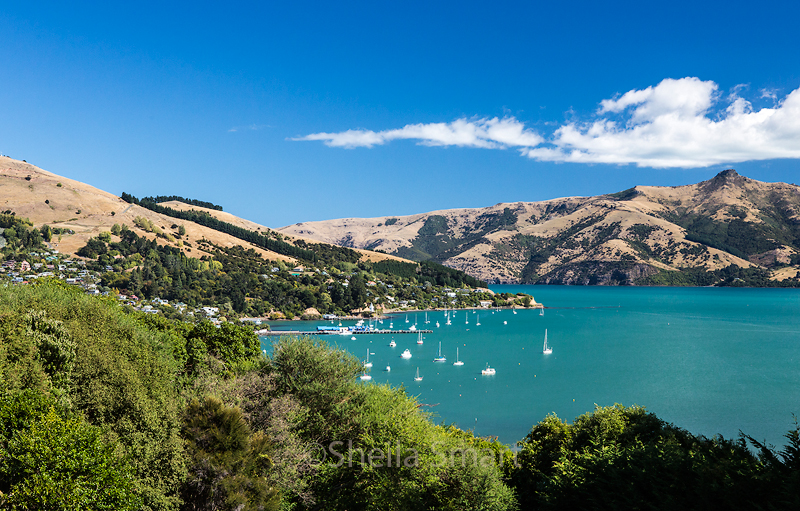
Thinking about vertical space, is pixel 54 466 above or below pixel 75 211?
below

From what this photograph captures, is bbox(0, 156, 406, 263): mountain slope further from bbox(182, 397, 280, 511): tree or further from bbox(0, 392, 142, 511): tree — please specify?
bbox(0, 392, 142, 511): tree

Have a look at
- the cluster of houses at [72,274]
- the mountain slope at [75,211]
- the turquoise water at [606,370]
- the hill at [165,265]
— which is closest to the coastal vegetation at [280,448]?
the turquoise water at [606,370]

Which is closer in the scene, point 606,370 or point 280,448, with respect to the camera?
point 280,448

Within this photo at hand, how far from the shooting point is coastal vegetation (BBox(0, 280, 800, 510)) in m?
14.2

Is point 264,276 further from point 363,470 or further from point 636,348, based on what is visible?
point 363,470

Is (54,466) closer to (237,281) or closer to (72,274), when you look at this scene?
(72,274)

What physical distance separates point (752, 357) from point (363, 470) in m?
96.6

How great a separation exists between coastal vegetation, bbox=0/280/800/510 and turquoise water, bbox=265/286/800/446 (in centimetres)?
2243

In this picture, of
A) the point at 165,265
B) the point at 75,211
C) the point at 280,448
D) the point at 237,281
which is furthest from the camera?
the point at 75,211

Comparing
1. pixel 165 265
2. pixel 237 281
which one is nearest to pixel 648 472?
pixel 237 281

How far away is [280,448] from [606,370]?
2909 inches

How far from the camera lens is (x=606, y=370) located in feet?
274

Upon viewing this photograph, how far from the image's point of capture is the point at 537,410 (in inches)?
2376

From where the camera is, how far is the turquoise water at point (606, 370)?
57.9 metres
